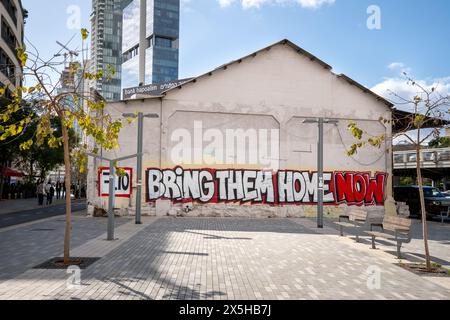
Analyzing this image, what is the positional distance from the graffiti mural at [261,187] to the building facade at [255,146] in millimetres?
50

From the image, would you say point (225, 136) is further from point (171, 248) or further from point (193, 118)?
point (171, 248)

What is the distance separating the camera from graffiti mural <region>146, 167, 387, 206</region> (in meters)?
20.1

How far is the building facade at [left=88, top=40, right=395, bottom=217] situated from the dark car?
233 centimetres

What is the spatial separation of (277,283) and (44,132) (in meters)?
5.68

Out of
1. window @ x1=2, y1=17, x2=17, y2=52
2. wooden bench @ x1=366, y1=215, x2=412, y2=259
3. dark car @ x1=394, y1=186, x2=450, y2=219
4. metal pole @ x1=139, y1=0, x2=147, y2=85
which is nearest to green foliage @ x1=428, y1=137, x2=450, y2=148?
dark car @ x1=394, y1=186, x2=450, y2=219

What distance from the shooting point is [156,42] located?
157 meters

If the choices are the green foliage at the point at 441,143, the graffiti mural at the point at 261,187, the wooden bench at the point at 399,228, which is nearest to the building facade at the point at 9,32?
the graffiti mural at the point at 261,187

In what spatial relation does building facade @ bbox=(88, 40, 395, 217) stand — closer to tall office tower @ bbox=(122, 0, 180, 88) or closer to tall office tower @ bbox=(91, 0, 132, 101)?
tall office tower @ bbox=(122, 0, 180, 88)

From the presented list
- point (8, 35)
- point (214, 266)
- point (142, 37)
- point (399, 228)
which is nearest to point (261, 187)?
point (399, 228)

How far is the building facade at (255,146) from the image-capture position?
2011 cm

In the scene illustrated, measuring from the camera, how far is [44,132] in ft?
28.5

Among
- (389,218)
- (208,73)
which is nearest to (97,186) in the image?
(208,73)

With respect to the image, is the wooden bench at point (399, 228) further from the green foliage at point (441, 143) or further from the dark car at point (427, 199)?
the green foliage at point (441, 143)

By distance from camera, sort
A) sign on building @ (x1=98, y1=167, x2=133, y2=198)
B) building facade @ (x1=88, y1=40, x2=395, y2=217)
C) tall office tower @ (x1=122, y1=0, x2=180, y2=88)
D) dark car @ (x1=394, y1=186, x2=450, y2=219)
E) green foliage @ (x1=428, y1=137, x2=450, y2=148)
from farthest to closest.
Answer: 1. tall office tower @ (x1=122, y1=0, x2=180, y2=88)
2. green foliage @ (x1=428, y1=137, x2=450, y2=148)
3. dark car @ (x1=394, y1=186, x2=450, y2=219)
4. building facade @ (x1=88, y1=40, x2=395, y2=217)
5. sign on building @ (x1=98, y1=167, x2=133, y2=198)
